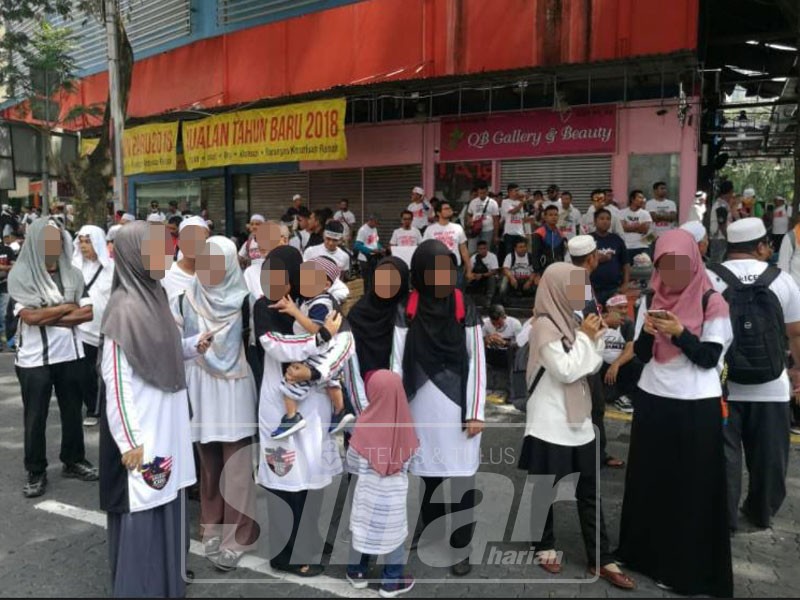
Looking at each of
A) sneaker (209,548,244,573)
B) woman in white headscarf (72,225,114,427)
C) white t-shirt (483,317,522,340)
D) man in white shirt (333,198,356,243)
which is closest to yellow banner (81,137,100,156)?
man in white shirt (333,198,356,243)

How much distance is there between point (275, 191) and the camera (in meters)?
16.9

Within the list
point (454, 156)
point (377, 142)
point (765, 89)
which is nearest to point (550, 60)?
point (454, 156)

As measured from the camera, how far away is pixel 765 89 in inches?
700

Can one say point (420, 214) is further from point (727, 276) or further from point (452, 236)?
point (727, 276)

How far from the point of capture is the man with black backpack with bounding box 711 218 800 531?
161 inches

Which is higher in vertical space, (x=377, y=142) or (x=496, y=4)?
(x=496, y=4)

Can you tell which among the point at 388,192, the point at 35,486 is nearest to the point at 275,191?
the point at 388,192

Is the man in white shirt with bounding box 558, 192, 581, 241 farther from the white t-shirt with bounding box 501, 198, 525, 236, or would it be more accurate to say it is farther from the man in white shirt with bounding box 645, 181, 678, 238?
the man in white shirt with bounding box 645, 181, 678, 238

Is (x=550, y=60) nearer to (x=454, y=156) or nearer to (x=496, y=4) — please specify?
(x=496, y=4)

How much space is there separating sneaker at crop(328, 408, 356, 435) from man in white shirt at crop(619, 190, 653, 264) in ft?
24.8

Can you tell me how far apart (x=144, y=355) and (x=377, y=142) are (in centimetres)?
1200

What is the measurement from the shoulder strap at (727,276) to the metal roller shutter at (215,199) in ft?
50.5

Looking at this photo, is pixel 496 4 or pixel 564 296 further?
pixel 496 4

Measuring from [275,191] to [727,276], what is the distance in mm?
13868
